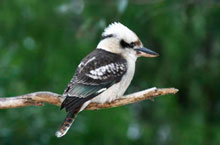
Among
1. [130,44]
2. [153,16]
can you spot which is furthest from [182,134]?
[130,44]

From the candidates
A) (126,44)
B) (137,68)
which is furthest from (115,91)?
(137,68)

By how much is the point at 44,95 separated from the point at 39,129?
2.49 metres

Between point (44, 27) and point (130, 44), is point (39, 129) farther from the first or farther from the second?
point (130, 44)

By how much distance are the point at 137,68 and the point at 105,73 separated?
3118mm

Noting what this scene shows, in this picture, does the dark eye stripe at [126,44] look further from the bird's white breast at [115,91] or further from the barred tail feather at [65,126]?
the barred tail feather at [65,126]

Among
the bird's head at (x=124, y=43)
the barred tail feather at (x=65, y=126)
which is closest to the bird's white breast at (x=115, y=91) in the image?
the bird's head at (x=124, y=43)

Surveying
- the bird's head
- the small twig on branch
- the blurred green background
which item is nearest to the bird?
the bird's head

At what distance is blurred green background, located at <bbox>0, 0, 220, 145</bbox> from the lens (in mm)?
7293

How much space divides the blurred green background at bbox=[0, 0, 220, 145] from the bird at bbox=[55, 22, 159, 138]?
1.40 metres

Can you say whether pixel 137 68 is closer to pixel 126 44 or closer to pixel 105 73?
pixel 126 44

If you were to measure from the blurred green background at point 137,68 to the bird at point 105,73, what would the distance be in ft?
4.60

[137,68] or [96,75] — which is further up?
[137,68]

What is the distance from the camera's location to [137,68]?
27.7ft

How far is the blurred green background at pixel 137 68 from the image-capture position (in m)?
7.29
